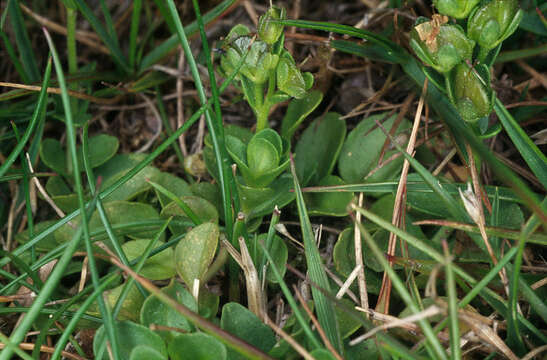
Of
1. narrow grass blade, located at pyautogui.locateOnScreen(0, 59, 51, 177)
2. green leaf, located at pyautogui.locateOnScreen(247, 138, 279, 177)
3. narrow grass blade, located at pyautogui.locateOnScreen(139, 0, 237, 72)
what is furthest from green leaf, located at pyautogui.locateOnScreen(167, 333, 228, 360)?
narrow grass blade, located at pyautogui.locateOnScreen(139, 0, 237, 72)

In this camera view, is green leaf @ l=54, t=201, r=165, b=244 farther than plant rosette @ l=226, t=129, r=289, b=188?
Yes

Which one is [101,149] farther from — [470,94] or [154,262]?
[470,94]

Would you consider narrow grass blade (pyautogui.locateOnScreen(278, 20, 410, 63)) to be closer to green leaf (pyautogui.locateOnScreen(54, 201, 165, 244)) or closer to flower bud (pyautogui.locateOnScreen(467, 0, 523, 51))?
flower bud (pyautogui.locateOnScreen(467, 0, 523, 51))

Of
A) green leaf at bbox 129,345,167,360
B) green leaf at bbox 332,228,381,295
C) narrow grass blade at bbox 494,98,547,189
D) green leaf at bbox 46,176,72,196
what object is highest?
narrow grass blade at bbox 494,98,547,189

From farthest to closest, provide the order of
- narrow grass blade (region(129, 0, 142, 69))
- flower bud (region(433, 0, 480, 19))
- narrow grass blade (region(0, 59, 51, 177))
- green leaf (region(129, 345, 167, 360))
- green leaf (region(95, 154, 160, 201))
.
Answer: narrow grass blade (region(129, 0, 142, 69))
green leaf (region(95, 154, 160, 201))
narrow grass blade (region(0, 59, 51, 177))
flower bud (region(433, 0, 480, 19))
green leaf (region(129, 345, 167, 360))

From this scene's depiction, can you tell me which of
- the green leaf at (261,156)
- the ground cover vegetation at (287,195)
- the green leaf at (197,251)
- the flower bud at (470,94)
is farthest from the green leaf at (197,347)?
the flower bud at (470,94)

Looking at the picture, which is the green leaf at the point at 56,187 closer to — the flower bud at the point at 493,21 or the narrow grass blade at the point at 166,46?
the narrow grass blade at the point at 166,46
